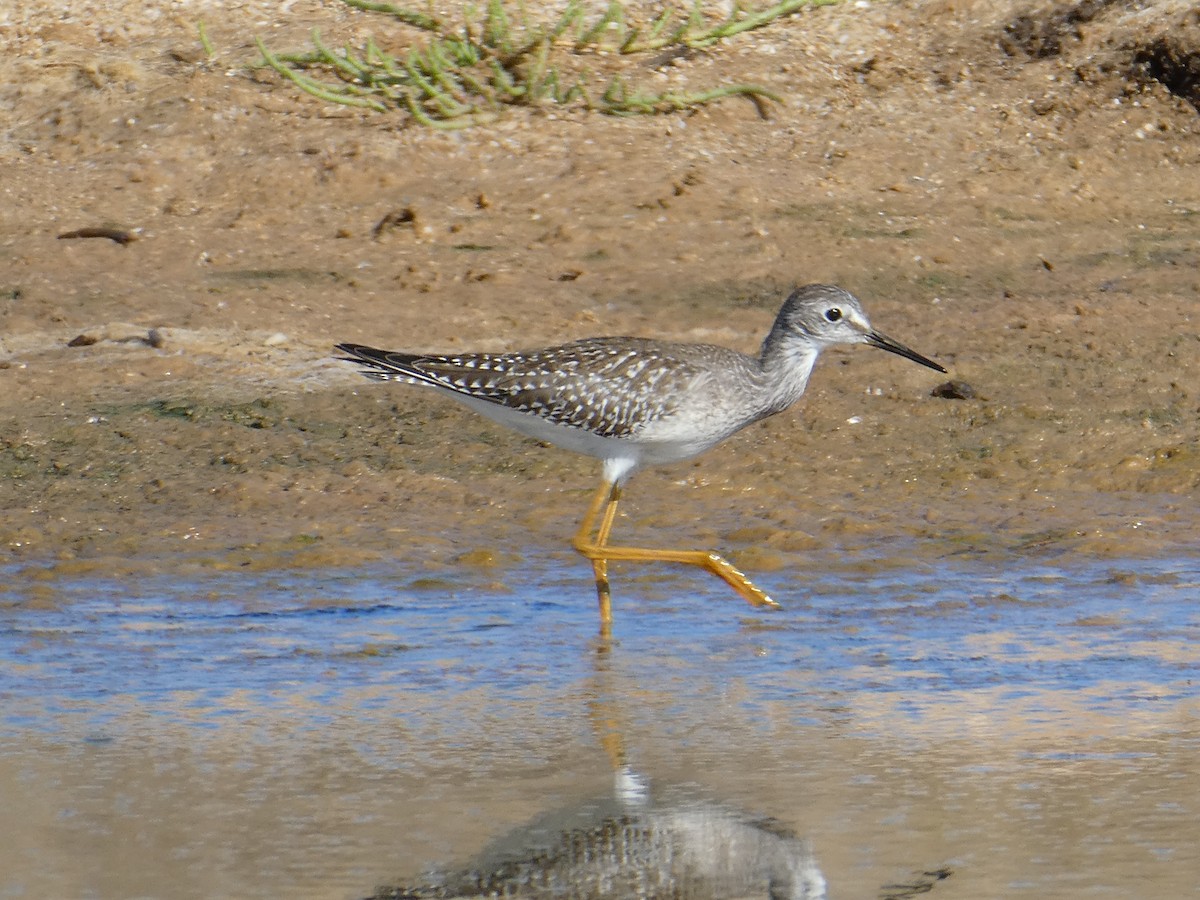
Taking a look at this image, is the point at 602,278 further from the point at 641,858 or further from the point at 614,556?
the point at 641,858

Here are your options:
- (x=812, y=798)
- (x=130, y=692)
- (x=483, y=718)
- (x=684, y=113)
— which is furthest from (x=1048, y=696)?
(x=684, y=113)

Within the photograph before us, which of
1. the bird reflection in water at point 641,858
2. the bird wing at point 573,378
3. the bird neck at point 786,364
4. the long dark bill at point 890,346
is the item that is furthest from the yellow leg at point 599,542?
the bird reflection in water at point 641,858

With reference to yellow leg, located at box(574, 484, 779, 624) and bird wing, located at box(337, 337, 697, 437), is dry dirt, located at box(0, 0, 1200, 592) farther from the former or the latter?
bird wing, located at box(337, 337, 697, 437)

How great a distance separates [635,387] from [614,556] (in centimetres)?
69

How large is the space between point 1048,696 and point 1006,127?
7618 mm

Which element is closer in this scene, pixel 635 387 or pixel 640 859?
pixel 640 859

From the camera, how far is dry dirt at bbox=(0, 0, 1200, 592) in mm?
9078

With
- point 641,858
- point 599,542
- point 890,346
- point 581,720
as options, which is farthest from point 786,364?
point 641,858

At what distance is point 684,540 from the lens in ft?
28.9

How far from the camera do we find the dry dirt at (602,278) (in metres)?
9.08

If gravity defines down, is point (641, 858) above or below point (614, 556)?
above

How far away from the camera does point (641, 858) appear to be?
4.94 m

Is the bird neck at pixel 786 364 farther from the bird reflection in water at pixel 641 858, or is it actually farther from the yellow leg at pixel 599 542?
the bird reflection in water at pixel 641 858

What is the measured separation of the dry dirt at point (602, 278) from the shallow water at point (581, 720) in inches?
22.6
